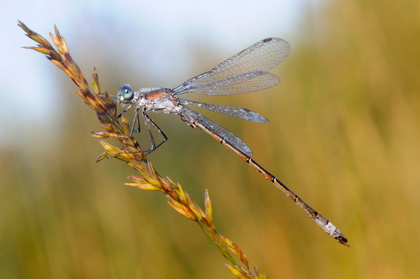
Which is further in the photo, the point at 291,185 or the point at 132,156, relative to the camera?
the point at 291,185

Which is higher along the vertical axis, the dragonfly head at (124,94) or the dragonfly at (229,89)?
the dragonfly head at (124,94)

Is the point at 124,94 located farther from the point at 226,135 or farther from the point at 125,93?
the point at 226,135

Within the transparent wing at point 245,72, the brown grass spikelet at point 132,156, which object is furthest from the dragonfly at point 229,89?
the brown grass spikelet at point 132,156

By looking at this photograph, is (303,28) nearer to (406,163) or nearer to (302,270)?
(406,163)

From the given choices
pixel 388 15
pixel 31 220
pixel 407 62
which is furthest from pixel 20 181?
pixel 388 15

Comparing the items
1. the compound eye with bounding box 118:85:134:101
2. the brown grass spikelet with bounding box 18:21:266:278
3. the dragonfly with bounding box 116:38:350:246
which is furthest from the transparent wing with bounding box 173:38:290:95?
the brown grass spikelet with bounding box 18:21:266:278

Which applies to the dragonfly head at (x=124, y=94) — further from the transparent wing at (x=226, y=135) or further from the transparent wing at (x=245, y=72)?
the transparent wing at (x=226, y=135)

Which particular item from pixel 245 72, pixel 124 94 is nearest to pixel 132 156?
pixel 124 94
